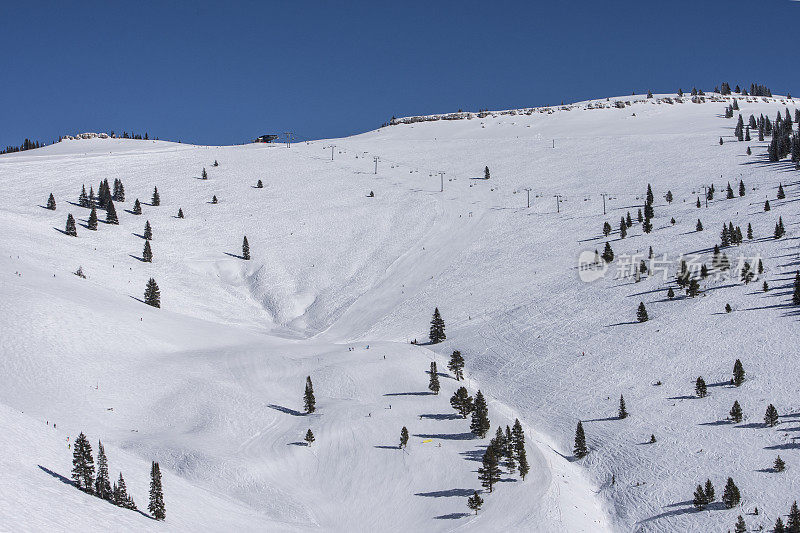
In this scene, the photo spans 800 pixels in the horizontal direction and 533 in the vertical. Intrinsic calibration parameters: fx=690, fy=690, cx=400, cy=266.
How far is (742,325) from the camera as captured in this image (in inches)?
2562

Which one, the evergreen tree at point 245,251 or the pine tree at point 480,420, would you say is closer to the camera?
the pine tree at point 480,420

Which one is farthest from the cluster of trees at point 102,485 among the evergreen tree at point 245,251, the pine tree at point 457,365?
the evergreen tree at point 245,251

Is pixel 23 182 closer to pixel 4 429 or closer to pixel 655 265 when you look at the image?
pixel 4 429

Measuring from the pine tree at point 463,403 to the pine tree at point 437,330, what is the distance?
17655 millimetres

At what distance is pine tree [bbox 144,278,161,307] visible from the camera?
8438 centimetres

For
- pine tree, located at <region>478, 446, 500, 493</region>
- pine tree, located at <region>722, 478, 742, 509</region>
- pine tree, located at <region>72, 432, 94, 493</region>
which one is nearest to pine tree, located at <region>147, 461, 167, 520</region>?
pine tree, located at <region>72, 432, 94, 493</region>

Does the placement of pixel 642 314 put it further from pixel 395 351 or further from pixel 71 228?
pixel 71 228

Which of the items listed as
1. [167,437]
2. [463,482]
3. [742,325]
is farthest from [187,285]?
[742,325]

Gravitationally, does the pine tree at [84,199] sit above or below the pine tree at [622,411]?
above

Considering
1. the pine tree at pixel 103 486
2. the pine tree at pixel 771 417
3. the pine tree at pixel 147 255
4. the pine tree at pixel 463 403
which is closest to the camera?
the pine tree at pixel 103 486

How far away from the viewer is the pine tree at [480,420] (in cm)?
5612

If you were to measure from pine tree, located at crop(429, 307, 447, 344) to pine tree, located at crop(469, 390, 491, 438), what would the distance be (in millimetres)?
20354

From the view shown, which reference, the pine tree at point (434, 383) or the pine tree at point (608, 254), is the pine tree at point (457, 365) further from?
the pine tree at point (608, 254)

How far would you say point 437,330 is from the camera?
77562 millimetres
